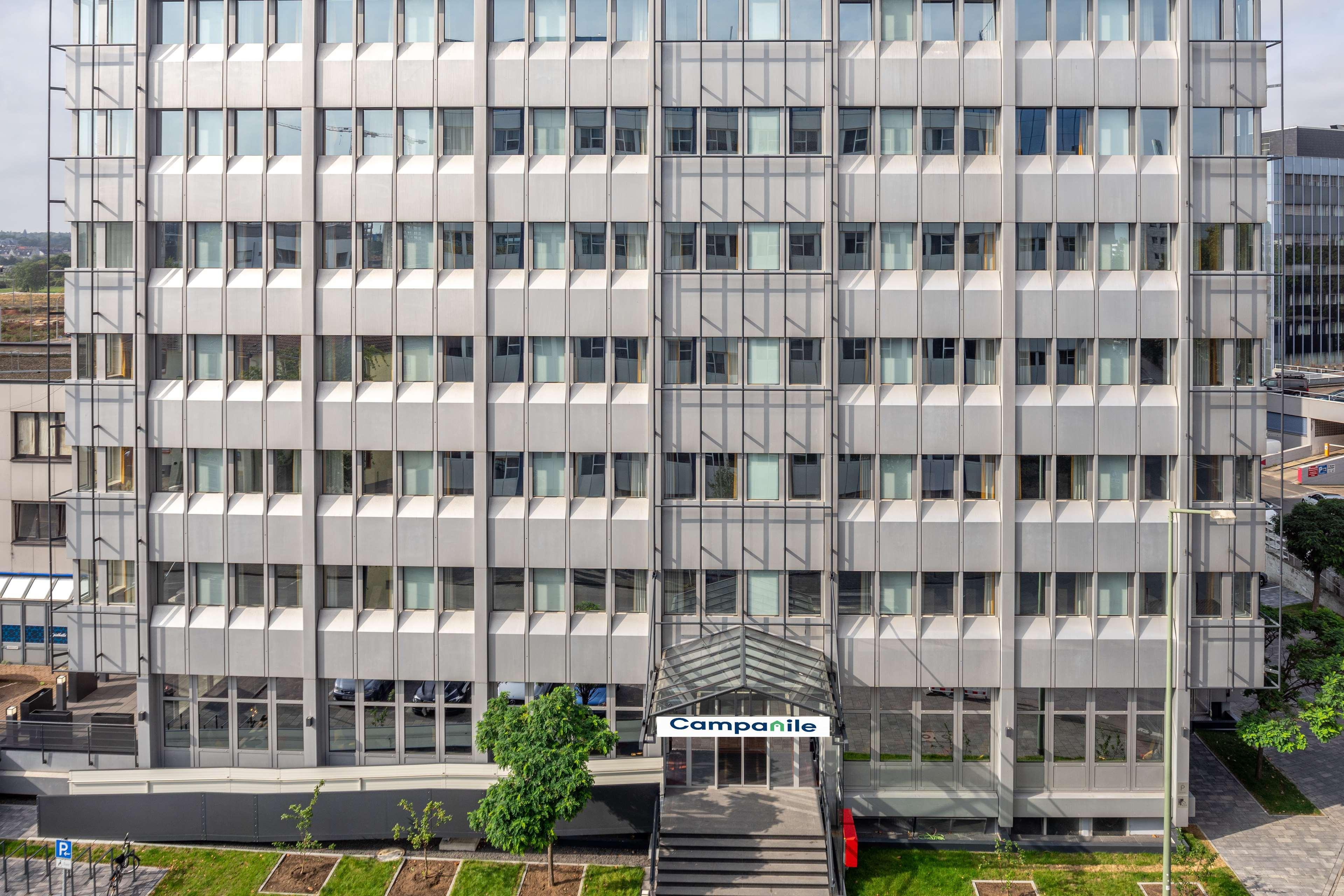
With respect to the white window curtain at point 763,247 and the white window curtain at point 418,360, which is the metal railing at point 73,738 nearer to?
the white window curtain at point 418,360

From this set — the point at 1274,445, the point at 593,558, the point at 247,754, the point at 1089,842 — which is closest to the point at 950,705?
the point at 1089,842

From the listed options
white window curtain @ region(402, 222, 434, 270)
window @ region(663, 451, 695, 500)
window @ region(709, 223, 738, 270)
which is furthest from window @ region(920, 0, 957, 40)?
white window curtain @ region(402, 222, 434, 270)

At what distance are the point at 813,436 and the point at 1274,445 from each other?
237ft

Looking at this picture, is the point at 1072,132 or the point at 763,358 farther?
the point at 763,358

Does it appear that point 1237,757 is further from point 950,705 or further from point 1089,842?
point 950,705

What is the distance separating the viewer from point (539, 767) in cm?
2405

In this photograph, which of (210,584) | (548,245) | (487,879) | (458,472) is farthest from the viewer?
(210,584)

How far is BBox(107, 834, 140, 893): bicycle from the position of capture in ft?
83.2

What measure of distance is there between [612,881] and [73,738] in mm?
18311

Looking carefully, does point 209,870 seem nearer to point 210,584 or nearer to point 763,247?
point 210,584

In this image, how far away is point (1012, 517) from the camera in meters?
27.2

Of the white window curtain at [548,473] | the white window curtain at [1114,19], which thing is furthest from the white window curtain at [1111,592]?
Answer: the white window curtain at [548,473]

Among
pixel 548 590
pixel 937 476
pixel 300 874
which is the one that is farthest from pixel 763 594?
pixel 300 874

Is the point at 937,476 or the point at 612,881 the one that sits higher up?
the point at 937,476
